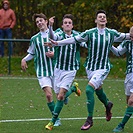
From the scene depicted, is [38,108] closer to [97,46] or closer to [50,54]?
[50,54]

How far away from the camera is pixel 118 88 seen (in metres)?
19.2

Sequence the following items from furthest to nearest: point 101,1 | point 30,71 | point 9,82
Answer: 1. point 101,1
2. point 30,71
3. point 9,82

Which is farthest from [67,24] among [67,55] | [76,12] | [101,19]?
[76,12]

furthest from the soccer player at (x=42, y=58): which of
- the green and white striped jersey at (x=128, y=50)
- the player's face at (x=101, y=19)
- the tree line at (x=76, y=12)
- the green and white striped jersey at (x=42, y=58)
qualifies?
the tree line at (x=76, y=12)

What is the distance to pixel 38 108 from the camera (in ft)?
48.3

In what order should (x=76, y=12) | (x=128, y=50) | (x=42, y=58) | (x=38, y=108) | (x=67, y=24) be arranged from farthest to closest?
(x=76, y=12) → (x=38, y=108) → (x=42, y=58) → (x=67, y=24) → (x=128, y=50)

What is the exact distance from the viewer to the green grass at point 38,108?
11883mm

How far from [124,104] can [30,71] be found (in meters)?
8.07

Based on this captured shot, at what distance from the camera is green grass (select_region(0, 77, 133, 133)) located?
1188cm

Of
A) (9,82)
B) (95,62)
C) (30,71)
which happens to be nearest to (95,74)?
(95,62)

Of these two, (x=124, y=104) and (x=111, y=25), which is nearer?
(x=124, y=104)

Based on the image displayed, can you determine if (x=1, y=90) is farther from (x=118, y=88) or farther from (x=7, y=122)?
(x=7, y=122)

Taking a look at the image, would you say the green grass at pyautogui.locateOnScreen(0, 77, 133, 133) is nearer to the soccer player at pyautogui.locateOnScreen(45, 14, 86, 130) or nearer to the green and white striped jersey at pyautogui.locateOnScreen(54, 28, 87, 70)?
the soccer player at pyautogui.locateOnScreen(45, 14, 86, 130)

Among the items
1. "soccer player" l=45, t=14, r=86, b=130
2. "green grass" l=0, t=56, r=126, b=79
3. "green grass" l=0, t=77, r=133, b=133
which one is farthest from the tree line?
"soccer player" l=45, t=14, r=86, b=130
